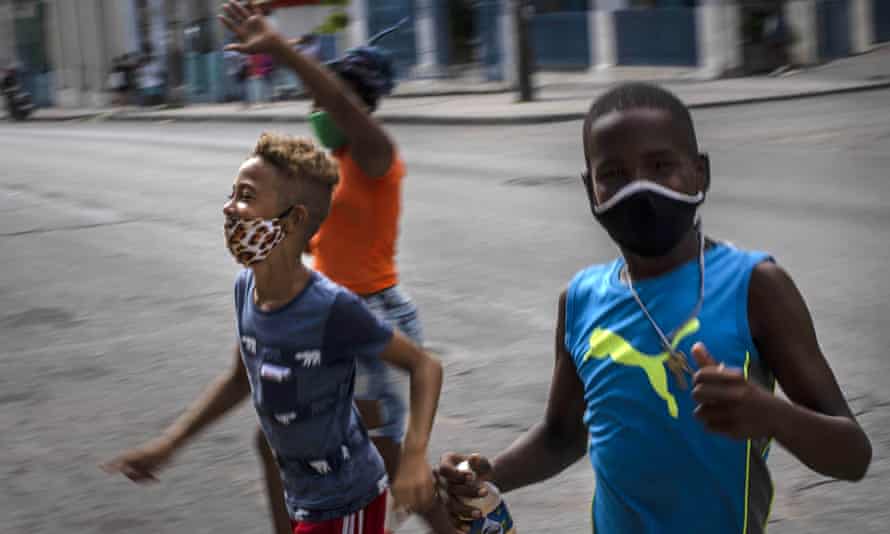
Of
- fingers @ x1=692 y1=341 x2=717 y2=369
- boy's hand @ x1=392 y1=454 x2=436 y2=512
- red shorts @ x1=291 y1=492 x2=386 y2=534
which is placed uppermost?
fingers @ x1=692 y1=341 x2=717 y2=369

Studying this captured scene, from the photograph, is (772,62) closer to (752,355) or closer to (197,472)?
(197,472)

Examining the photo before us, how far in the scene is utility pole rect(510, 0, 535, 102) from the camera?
24.7m

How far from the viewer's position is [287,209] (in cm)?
328

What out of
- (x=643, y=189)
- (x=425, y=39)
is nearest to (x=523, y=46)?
(x=425, y=39)

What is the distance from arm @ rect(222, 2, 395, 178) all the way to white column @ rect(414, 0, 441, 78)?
3112cm

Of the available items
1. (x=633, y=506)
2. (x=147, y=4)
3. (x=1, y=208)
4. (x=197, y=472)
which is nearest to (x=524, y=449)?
(x=633, y=506)

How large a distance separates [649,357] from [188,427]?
1472 mm

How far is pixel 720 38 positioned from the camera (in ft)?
93.0

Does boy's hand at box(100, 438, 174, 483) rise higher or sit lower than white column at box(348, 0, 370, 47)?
lower

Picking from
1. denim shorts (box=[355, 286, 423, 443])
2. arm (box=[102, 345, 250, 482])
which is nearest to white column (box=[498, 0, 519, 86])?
denim shorts (box=[355, 286, 423, 443])

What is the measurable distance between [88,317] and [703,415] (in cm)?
765

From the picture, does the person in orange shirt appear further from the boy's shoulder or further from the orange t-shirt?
the boy's shoulder

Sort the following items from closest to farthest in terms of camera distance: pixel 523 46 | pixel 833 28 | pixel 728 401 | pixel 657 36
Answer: pixel 728 401
pixel 523 46
pixel 833 28
pixel 657 36

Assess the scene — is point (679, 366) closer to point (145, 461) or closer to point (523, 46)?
point (145, 461)
